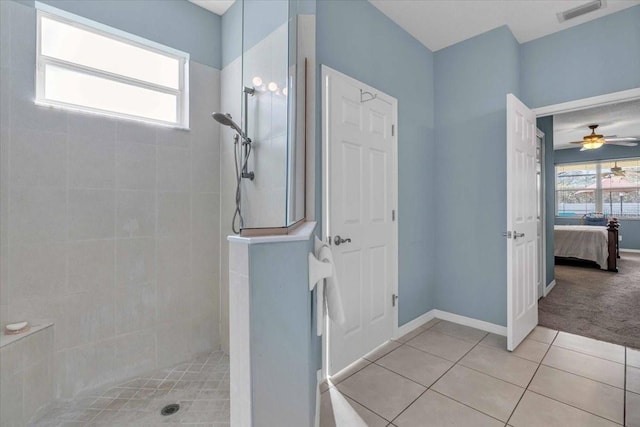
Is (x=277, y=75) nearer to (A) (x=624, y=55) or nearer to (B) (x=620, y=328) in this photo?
(A) (x=624, y=55)

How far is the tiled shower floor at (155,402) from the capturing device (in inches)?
64.8

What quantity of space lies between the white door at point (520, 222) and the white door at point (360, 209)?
3.13 ft

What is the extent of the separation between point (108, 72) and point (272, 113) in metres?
1.31

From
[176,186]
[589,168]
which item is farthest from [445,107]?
[589,168]

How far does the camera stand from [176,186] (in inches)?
91.0

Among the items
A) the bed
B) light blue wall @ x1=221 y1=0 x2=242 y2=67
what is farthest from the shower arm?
the bed

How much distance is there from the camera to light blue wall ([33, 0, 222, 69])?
1.92m

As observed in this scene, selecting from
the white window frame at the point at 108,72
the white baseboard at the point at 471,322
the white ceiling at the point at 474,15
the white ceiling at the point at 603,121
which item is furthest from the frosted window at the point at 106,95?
the white ceiling at the point at 603,121

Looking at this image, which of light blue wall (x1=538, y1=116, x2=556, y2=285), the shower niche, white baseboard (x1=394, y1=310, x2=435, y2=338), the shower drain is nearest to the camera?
the shower niche

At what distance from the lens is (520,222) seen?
2.62 m

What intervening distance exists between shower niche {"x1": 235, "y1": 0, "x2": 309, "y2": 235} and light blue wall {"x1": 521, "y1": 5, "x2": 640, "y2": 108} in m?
2.58

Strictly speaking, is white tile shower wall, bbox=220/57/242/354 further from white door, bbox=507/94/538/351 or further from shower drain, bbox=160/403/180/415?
white door, bbox=507/94/538/351

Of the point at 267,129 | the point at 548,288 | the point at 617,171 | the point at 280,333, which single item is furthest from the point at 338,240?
the point at 617,171

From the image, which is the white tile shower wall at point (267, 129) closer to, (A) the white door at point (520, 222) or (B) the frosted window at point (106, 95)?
(B) the frosted window at point (106, 95)
